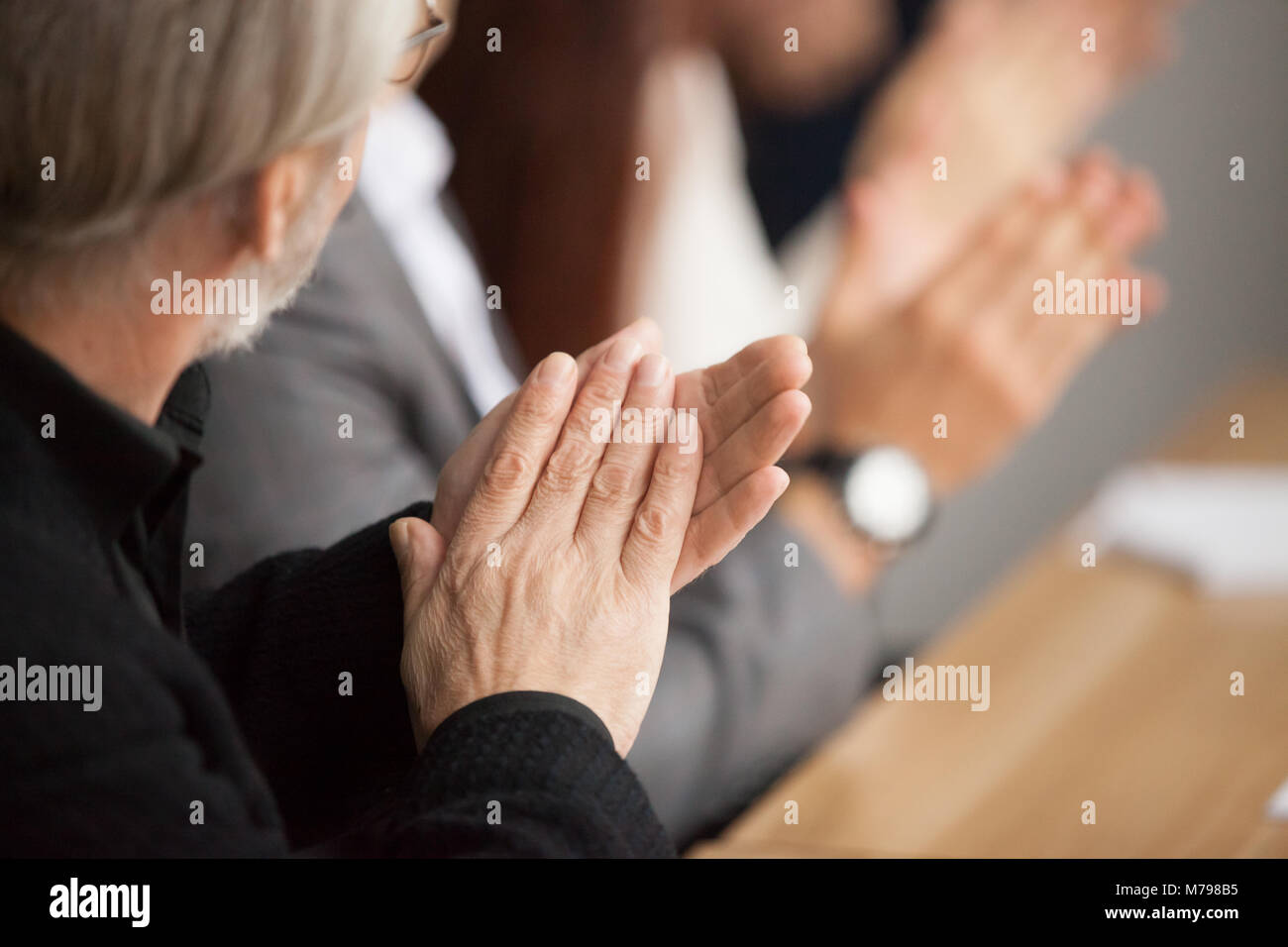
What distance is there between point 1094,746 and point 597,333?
79 centimetres

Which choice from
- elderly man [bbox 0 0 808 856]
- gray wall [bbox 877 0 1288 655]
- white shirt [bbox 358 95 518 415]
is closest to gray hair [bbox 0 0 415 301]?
elderly man [bbox 0 0 808 856]

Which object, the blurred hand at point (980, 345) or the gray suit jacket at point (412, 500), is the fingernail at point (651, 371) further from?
the blurred hand at point (980, 345)

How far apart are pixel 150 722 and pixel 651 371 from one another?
0.27m

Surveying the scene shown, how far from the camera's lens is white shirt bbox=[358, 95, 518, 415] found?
3.47 feet

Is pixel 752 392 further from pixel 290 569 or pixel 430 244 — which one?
pixel 430 244

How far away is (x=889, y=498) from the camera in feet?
3.23

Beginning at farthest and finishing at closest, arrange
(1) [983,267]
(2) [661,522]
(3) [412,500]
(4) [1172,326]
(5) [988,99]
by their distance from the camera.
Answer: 1. (4) [1172,326]
2. (5) [988,99]
3. (1) [983,267]
4. (3) [412,500]
5. (2) [661,522]

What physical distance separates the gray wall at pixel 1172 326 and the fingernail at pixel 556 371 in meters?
1.19

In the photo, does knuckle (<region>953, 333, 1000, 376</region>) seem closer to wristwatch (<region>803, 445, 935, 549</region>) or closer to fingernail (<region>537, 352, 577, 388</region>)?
wristwatch (<region>803, 445, 935, 549</region>)

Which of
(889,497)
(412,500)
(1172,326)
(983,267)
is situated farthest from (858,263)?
(1172,326)

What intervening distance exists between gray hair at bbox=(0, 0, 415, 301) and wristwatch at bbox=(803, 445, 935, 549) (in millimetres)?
591

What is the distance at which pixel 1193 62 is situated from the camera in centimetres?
161
